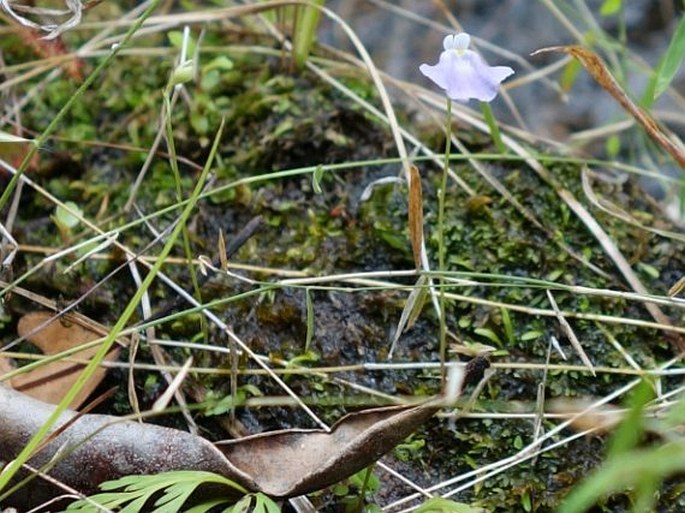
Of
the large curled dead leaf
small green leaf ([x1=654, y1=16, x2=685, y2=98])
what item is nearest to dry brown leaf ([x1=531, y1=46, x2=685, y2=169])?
small green leaf ([x1=654, y1=16, x2=685, y2=98])

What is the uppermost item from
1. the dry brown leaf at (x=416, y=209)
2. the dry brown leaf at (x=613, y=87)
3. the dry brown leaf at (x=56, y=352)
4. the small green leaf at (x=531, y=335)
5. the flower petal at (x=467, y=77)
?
the flower petal at (x=467, y=77)

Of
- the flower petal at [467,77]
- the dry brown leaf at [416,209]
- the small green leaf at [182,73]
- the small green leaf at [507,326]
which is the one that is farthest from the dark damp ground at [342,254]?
the small green leaf at [182,73]

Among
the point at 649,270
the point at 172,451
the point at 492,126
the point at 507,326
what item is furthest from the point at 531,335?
the point at 172,451

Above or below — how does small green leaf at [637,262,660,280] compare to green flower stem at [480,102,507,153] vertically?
below

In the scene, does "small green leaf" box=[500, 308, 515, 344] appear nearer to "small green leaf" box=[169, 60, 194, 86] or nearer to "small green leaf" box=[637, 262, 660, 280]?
"small green leaf" box=[637, 262, 660, 280]

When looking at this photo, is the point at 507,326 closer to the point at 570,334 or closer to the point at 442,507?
the point at 570,334

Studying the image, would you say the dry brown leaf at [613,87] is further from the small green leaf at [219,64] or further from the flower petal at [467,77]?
the small green leaf at [219,64]
